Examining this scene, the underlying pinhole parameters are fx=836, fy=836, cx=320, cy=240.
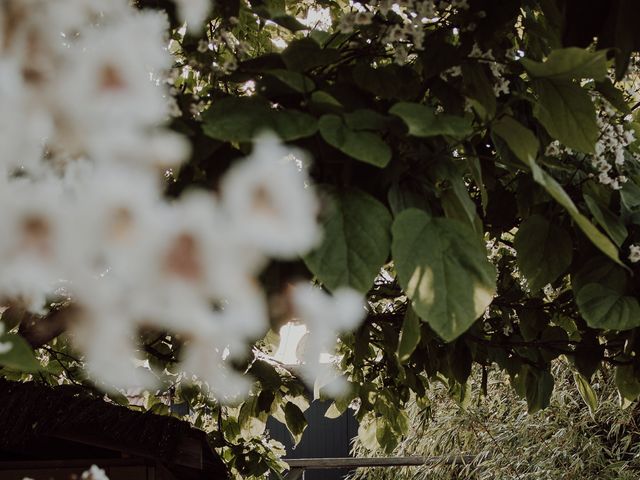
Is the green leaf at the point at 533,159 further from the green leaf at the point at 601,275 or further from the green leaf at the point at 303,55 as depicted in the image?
the green leaf at the point at 601,275

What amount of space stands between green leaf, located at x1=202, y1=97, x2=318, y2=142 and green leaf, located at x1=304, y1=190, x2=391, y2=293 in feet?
0.24

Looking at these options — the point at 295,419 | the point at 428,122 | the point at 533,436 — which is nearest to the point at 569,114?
the point at 428,122

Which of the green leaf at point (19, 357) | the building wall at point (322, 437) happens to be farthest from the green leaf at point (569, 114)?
the building wall at point (322, 437)

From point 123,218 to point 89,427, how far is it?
7.25 feet

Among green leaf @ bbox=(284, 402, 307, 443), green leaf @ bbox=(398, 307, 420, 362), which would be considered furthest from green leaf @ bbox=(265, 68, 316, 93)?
green leaf @ bbox=(284, 402, 307, 443)

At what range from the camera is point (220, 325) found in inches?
10.5

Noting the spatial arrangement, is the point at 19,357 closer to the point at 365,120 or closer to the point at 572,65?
the point at 365,120

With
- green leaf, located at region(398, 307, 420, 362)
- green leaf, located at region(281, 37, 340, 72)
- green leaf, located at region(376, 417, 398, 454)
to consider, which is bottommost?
green leaf, located at region(398, 307, 420, 362)

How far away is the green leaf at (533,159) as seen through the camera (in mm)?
622

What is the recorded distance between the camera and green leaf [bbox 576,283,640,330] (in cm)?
108

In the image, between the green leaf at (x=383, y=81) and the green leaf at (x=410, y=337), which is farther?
the green leaf at (x=383, y=81)

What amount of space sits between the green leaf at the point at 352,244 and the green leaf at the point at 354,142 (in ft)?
0.14

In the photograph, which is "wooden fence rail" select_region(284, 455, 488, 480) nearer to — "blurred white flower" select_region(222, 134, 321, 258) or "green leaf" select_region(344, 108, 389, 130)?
"green leaf" select_region(344, 108, 389, 130)

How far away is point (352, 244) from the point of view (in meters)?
0.69
